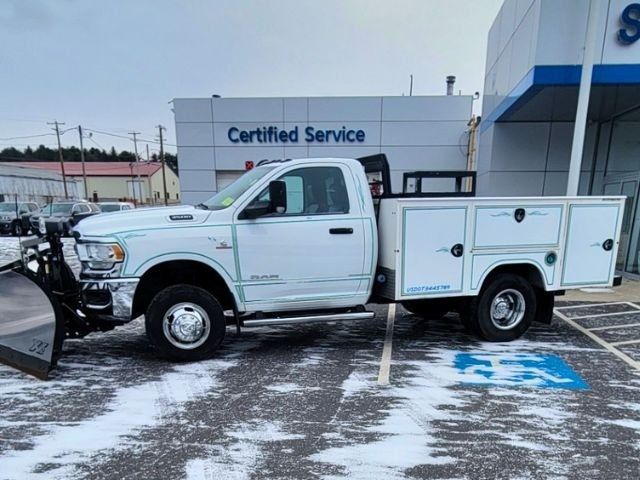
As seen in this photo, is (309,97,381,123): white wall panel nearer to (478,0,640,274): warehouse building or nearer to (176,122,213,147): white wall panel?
(176,122,213,147): white wall panel

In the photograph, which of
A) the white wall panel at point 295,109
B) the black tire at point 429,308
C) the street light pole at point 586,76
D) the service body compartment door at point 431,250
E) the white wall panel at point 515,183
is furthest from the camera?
the white wall panel at point 295,109

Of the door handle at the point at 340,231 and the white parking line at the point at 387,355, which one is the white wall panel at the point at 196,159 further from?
the door handle at the point at 340,231

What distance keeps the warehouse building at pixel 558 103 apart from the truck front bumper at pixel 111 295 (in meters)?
8.08

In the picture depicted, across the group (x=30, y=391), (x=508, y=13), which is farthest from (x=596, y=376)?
(x=508, y=13)

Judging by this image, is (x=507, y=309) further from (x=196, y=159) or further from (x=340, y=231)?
(x=196, y=159)

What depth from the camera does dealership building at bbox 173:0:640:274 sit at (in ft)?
25.7

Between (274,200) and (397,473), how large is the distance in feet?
9.08

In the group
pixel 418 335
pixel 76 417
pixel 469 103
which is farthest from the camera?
pixel 469 103

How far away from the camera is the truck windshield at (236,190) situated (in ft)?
15.2

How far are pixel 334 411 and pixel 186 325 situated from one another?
1916 mm

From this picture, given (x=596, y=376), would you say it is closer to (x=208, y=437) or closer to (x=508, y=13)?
(x=208, y=437)

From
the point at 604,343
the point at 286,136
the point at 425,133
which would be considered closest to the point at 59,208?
the point at 286,136

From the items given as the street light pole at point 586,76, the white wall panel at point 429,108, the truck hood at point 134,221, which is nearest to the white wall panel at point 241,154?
the white wall panel at point 429,108

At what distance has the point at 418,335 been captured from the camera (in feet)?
18.7
